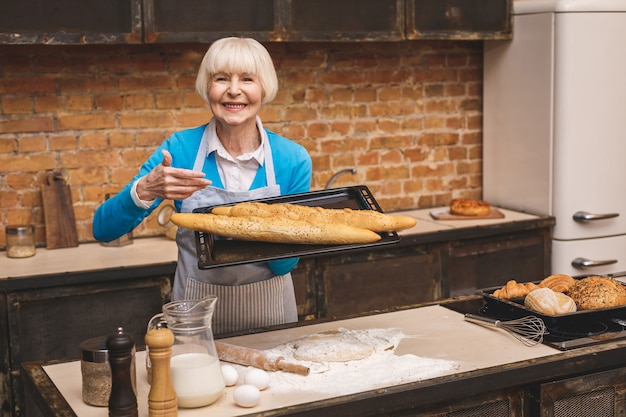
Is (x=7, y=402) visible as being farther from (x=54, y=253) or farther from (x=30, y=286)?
(x=54, y=253)

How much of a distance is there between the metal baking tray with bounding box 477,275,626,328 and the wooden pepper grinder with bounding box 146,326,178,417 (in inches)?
46.6

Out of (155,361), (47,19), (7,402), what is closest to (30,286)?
(7,402)

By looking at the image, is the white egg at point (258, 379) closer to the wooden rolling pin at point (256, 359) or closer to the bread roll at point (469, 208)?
the wooden rolling pin at point (256, 359)

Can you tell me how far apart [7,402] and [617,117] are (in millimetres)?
3510

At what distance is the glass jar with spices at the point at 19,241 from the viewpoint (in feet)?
13.4

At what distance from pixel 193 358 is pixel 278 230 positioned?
52cm

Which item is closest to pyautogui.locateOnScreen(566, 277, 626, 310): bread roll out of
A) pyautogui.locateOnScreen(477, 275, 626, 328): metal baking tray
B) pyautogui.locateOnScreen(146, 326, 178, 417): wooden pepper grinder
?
pyautogui.locateOnScreen(477, 275, 626, 328): metal baking tray

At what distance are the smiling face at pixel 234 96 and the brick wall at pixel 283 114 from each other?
1.59 meters

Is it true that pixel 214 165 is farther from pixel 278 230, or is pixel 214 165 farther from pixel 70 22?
pixel 70 22

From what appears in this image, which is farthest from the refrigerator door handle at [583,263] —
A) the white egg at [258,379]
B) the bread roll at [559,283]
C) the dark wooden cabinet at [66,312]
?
the white egg at [258,379]

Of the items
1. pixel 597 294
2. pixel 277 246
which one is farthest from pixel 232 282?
pixel 597 294

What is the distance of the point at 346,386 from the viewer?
2.29 metres

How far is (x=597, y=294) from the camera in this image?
2.70 metres

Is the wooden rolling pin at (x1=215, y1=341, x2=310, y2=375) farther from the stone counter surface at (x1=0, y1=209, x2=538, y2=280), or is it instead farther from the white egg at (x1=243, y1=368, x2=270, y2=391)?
the stone counter surface at (x1=0, y1=209, x2=538, y2=280)
